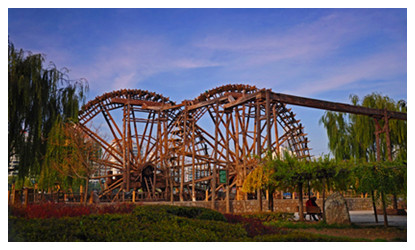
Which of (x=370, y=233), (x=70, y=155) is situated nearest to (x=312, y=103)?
(x=370, y=233)

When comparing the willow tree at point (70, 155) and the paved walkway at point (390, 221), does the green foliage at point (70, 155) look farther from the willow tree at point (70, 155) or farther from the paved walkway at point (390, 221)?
the paved walkway at point (390, 221)

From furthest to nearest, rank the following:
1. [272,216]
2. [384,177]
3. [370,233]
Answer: [272,216]
[384,177]
[370,233]

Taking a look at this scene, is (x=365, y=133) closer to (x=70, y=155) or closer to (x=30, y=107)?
(x=70, y=155)

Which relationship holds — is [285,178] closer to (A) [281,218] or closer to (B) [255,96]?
(A) [281,218]

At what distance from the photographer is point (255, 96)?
14133 mm

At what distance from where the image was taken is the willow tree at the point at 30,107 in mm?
9047

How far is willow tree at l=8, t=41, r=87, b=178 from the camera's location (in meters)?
9.05

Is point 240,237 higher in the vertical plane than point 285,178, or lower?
lower

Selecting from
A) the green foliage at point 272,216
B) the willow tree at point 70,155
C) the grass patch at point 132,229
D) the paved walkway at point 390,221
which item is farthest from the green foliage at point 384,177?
the willow tree at point 70,155

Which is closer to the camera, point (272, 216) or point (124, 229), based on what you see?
point (124, 229)

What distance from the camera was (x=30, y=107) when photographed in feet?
31.1

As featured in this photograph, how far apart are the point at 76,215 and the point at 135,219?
4.57 feet

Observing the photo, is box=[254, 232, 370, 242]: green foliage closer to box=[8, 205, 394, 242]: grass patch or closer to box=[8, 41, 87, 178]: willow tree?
box=[8, 205, 394, 242]: grass patch

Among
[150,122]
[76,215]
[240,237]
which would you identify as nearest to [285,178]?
[240,237]
